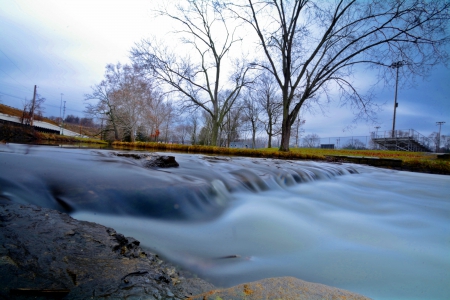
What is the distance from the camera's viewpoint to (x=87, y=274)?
0.70 metres

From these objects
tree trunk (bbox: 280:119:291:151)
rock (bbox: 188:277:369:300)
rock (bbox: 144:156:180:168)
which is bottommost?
rock (bbox: 188:277:369:300)

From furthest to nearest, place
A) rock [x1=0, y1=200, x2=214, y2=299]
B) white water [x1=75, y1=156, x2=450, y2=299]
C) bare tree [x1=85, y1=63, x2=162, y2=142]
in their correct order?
bare tree [x1=85, y1=63, x2=162, y2=142] < white water [x1=75, y1=156, x2=450, y2=299] < rock [x1=0, y1=200, x2=214, y2=299]

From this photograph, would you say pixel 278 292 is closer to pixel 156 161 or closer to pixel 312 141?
pixel 156 161

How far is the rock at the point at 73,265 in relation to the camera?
23.7 inches

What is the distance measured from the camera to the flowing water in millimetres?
1183

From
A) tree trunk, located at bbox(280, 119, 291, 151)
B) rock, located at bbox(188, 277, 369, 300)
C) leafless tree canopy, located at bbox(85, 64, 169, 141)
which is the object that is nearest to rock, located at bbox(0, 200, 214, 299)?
rock, located at bbox(188, 277, 369, 300)

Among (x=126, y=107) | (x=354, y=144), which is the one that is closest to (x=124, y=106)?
(x=126, y=107)

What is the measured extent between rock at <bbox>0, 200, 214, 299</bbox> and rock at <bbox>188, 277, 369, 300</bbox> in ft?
0.49

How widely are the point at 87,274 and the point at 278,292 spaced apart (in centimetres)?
62

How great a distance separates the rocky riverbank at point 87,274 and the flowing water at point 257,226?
0.38 metres

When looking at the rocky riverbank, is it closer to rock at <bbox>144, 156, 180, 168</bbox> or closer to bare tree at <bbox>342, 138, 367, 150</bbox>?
rock at <bbox>144, 156, 180, 168</bbox>

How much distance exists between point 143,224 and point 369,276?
58.1 inches

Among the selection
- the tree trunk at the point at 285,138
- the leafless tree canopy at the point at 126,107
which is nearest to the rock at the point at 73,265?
the tree trunk at the point at 285,138

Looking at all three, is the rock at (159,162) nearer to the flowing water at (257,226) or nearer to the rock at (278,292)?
the flowing water at (257,226)
